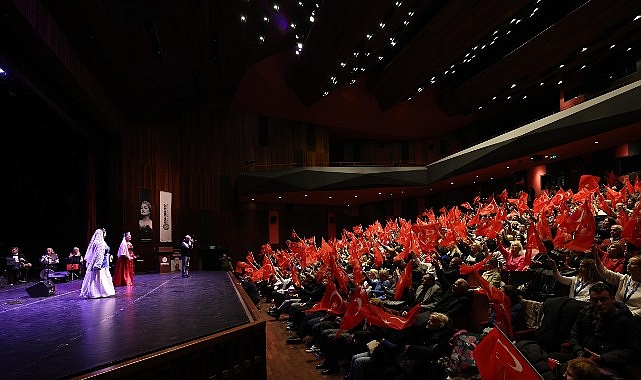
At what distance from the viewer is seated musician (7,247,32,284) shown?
9516 mm

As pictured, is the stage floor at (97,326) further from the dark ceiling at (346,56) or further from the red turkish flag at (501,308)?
the dark ceiling at (346,56)

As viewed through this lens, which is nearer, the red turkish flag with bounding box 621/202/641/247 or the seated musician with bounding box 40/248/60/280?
the red turkish flag with bounding box 621/202/641/247

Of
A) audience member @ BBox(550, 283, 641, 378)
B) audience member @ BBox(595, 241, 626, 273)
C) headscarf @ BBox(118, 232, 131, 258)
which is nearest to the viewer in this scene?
audience member @ BBox(550, 283, 641, 378)

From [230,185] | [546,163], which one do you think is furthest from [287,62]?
[546,163]

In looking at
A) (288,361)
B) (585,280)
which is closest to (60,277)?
(288,361)

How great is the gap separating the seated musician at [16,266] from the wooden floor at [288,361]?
5.71 metres

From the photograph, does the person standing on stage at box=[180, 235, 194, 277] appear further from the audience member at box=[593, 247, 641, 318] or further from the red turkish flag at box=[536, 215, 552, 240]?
the audience member at box=[593, 247, 641, 318]

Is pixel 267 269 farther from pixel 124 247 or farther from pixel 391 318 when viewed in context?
pixel 391 318

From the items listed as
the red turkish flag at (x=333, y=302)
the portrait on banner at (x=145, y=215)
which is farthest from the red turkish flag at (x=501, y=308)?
the portrait on banner at (x=145, y=215)

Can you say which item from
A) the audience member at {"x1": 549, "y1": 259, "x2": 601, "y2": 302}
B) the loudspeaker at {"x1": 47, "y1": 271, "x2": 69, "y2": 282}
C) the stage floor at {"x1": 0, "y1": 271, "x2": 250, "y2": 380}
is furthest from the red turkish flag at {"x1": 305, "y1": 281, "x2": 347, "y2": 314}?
the loudspeaker at {"x1": 47, "y1": 271, "x2": 69, "y2": 282}

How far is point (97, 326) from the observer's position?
174 inches

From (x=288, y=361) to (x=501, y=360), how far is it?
3.32 meters

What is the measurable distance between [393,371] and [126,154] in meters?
11.0

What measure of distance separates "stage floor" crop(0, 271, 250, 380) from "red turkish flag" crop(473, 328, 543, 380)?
1981 millimetres
